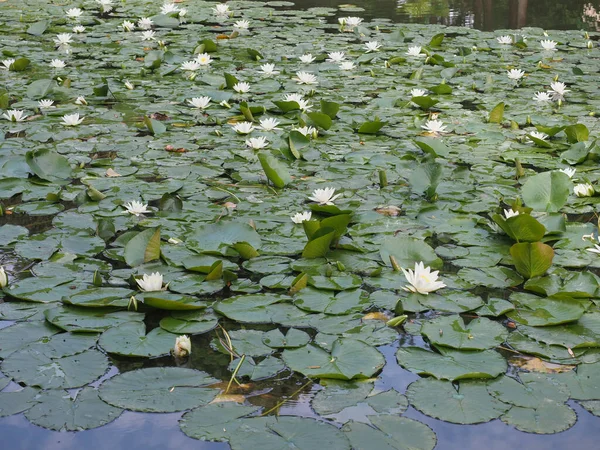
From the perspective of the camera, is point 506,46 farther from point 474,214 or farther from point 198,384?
point 198,384

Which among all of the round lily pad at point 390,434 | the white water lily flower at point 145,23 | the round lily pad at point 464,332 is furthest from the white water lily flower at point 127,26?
the round lily pad at point 390,434

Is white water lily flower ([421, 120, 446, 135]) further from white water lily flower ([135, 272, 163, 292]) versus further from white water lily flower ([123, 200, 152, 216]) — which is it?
white water lily flower ([135, 272, 163, 292])

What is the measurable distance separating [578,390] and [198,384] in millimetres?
1056

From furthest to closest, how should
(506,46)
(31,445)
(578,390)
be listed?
(506,46) → (578,390) → (31,445)

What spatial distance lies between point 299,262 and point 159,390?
2.96ft

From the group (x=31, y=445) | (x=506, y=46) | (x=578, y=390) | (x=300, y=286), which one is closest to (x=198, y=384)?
(x=31, y=445)

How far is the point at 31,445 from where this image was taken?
1771mm

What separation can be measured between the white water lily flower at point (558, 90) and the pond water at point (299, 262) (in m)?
0.08

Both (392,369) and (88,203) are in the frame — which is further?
(88,203)

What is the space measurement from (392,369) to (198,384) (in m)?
0.57

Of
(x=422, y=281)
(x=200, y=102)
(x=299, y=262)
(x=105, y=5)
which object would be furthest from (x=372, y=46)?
(x=422, y=281)

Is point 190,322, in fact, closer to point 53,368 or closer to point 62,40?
point 53,368

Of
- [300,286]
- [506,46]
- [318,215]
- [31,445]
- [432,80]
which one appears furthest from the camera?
[506,46]

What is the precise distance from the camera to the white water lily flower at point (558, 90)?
16.4 feet
